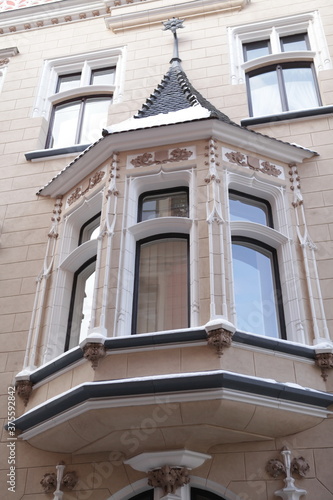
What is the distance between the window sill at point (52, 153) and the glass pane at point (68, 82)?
2.87 meters

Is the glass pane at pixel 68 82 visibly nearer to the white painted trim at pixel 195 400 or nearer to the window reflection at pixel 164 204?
the window reflection at pixel 164 204

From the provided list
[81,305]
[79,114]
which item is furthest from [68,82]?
[81,305]

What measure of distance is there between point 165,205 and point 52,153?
3.57 meters

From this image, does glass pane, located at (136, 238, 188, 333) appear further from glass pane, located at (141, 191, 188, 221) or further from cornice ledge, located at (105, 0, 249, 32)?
cornice ledge, located at (105, 0, 249, 32)

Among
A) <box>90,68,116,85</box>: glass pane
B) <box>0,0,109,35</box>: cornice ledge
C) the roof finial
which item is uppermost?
<box>0,0,109,35</box>: cornice ledge

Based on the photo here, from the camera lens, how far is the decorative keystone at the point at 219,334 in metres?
6.59

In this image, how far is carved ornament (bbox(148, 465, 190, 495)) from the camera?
6648 mm

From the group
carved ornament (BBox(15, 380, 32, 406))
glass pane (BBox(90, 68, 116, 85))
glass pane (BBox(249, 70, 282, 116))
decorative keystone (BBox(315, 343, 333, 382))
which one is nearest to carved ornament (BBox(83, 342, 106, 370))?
carved ornament (BBox(15, 380, 32, 406))

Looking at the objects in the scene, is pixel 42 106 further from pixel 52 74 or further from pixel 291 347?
pixel 291 347

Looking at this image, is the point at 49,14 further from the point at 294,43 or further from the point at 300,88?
the point at 300,88

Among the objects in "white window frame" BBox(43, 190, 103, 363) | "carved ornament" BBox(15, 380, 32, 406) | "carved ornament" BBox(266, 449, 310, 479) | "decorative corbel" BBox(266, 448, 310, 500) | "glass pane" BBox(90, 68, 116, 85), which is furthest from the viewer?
"glass pane" BBox(90, 68, 116, 85)

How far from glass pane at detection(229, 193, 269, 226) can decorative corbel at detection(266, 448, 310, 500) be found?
3.70 metres

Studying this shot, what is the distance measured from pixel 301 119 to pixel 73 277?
17.4 ft

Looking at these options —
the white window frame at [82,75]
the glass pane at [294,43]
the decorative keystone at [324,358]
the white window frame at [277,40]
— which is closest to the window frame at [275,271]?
the decorative keystone at [324,358]
